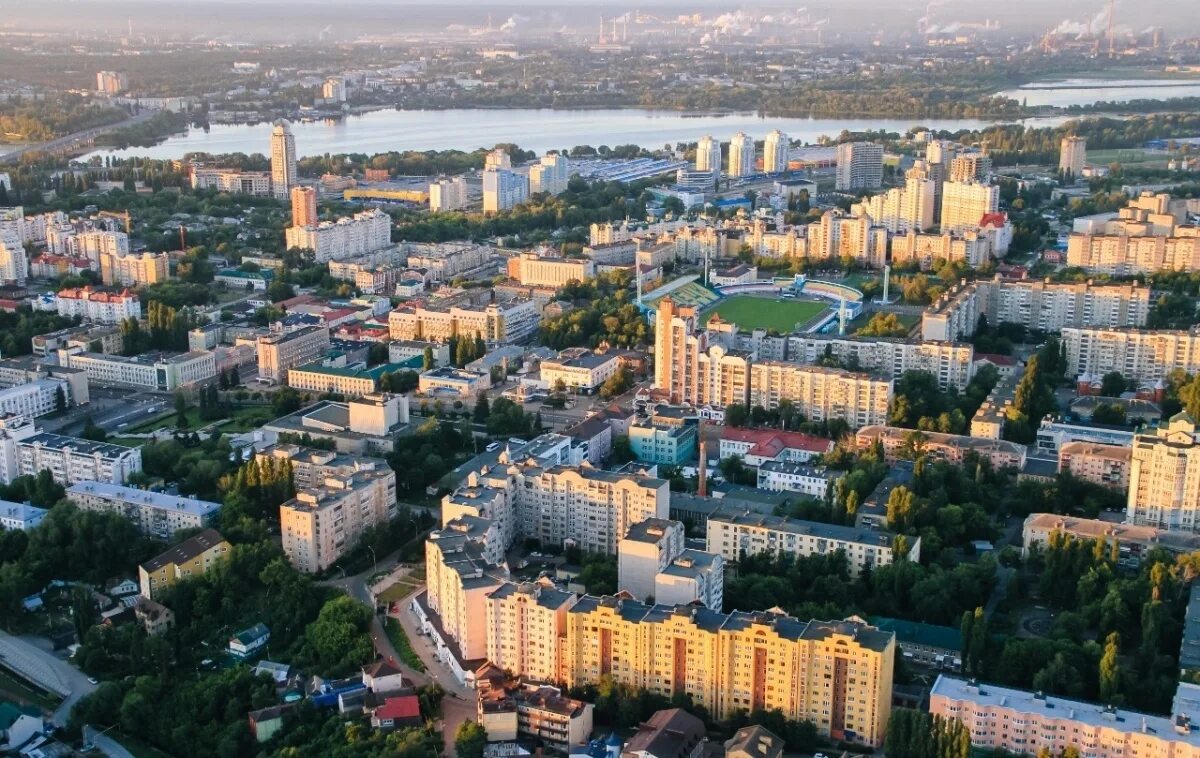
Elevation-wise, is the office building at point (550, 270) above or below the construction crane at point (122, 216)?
below

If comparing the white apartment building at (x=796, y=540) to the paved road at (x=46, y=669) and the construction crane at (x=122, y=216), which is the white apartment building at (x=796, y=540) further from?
the construction crane at (x=122, y=216)

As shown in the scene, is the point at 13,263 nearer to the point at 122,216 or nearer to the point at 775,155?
the point at 122,216

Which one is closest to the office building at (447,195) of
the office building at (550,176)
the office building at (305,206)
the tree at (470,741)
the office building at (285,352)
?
the office building at (550,176)

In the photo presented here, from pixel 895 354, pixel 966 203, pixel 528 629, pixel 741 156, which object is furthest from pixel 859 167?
pixel 528 629

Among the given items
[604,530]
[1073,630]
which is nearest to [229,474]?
[604,530]

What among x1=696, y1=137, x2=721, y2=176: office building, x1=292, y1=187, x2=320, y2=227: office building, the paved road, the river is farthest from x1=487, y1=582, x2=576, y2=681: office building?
the river

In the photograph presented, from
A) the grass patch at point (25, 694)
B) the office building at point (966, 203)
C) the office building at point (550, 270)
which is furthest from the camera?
the office building at point (966, 203)
